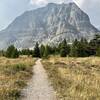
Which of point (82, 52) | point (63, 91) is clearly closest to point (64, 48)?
point (82, 52)

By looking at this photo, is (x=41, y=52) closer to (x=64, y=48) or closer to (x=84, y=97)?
(x=64, y=48)

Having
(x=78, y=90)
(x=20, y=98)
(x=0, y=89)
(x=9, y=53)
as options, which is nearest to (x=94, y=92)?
(x=78, y=90)

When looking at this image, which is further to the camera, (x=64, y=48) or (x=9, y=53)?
(x=64, y=48)

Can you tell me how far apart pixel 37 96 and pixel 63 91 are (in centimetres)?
202

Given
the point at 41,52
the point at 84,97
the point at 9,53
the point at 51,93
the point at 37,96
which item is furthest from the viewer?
the point at 41,52

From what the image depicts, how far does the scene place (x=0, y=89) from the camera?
606 inches

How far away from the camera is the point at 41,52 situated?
12300cm

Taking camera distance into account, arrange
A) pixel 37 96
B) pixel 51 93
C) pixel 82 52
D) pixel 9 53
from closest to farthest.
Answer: pixel 37 96 → pixel 51 93 → pixel 9 53 → pixel 82 52

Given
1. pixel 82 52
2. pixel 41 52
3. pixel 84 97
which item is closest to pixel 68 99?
pixel 84 97

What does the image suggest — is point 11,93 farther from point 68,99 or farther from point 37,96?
point 68,99

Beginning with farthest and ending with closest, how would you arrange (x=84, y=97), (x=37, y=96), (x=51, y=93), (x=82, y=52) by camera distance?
1. (x=82, y=52)
2. (x=51, y=93)
3. (x=37, y=96)
4. (x=84, y=97)

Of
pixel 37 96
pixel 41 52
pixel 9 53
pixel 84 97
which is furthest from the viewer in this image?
pixel 41 52

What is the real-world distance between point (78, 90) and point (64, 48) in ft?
313

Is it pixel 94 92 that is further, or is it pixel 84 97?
pixel 94 92
